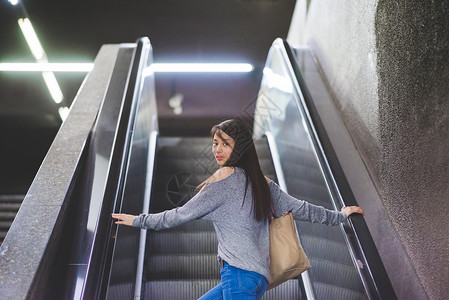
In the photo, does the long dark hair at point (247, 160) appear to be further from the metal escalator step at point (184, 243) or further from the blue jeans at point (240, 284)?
the metal escalator step at point (184, 243)

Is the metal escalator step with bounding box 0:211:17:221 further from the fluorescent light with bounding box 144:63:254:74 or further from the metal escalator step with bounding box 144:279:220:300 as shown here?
the fluorescent light with bounding box 144:63:254:74

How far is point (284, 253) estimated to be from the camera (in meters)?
2.47

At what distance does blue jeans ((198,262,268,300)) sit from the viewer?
7.42ft

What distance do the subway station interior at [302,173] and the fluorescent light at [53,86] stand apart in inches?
122

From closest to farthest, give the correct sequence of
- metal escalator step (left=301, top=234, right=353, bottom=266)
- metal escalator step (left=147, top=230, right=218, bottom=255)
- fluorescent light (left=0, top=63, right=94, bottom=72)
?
metal escalator step (left=301, top=234, right=353, bottom=266) → metal escalator step (left=147, top=230, right=218, bottom=255) → fluorescent light (left=0, top=63, right=94, bottom=72)

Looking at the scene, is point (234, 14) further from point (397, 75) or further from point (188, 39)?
point (397, 75)

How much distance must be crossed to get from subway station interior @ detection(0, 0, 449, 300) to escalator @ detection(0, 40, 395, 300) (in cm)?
1

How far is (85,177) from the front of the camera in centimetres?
404

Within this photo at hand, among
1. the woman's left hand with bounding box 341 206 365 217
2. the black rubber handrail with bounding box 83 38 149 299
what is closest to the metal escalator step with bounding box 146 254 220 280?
the black rubber handrail with bounding box 83 38 149 299

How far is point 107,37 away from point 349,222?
7.90m

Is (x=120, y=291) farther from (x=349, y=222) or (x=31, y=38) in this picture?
(x=31, y=38)

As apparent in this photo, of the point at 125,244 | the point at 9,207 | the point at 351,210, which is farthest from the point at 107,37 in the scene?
the point at 351,210

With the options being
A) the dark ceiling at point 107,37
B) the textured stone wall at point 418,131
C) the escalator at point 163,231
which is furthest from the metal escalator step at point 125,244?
the dark ceiling at point 107,37

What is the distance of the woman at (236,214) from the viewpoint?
230 centimetres
